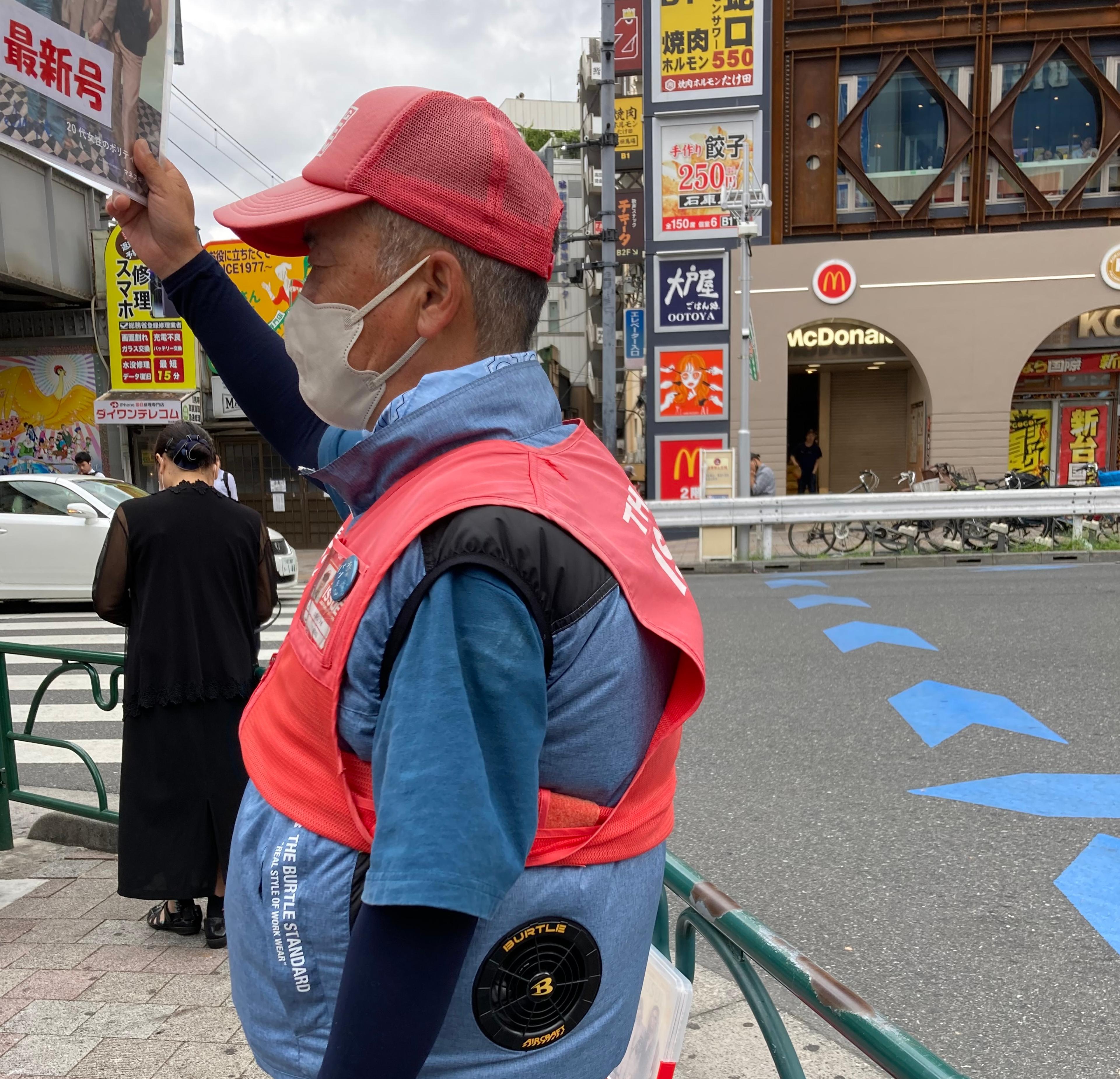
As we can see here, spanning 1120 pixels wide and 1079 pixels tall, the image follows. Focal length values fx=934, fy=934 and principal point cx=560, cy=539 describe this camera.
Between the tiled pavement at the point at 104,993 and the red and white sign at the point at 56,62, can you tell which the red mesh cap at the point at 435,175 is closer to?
the red and white sign at the point at 56,62

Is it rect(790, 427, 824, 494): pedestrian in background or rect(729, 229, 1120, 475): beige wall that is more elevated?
rect(729, 229, 1120, 475): beige wall

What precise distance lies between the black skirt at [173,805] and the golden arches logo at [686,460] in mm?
13780

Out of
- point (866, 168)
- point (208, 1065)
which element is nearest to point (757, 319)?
point (866, 168)

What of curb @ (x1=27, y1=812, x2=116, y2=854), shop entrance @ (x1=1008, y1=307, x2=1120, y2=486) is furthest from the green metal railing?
shop entrance @ (x1=1008, y1=307, x2=1120, y2=486)

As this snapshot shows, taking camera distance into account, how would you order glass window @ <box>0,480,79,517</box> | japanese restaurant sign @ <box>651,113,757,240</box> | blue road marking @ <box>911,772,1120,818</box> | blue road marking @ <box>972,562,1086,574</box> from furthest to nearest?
japanese restaurant sign @ <box>651,113,757,240</box> → blue road marking @ <box>972,562,1086,574</box> → glass window @ <box>0,480,79,517</box> → blue road marking @ <box>911,772,1120,818</box>

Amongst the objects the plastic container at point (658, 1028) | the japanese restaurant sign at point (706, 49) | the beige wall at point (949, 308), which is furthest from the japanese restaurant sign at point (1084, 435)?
the plastic container at point (658, 1028)

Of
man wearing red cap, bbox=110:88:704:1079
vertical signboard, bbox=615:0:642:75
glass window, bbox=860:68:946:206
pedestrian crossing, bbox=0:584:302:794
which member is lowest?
pedestrian crossing, bbox=0:584:302:794

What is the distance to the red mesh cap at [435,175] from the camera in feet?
3.34

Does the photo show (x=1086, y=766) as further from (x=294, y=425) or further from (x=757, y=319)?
(x=757, y=319)

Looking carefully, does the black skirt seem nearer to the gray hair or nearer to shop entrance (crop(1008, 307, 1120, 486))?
the gray hair

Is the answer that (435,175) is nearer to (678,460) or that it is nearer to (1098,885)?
(1098,885)

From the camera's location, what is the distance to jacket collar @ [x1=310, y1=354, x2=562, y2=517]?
1.00 metres

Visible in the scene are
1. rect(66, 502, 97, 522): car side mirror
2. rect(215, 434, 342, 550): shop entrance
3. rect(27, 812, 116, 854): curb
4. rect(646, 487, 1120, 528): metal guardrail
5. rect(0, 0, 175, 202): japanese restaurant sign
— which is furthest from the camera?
rect(215, 434, 342, 550): shop entrance

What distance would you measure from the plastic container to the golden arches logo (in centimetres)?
1537
